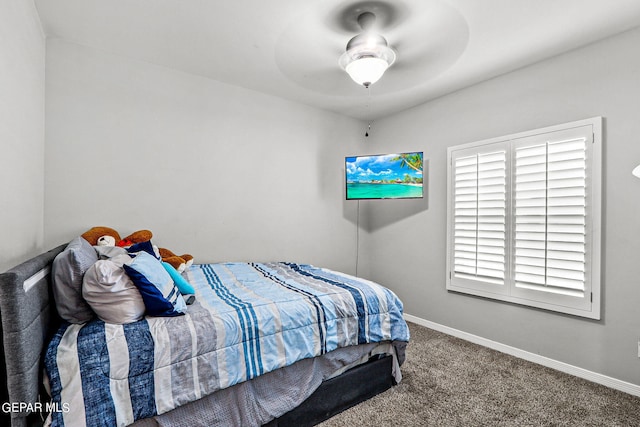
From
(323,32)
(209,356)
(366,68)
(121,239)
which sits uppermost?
(323,32)

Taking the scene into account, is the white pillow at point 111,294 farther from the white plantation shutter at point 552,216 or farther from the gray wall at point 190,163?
the white plantation shutter at point 552,216

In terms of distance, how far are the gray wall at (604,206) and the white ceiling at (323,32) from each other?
21cm

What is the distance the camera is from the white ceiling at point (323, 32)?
2041 mm

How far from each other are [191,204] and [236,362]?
191 centimetres

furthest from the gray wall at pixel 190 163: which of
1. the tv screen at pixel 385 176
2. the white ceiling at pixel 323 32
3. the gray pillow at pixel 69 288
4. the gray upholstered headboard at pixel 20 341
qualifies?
the gray upholstered headboard at pixel 20 341

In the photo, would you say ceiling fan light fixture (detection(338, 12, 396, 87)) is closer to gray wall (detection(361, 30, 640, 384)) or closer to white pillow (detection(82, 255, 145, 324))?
gray wall (detection(361, 30, 640, 384))

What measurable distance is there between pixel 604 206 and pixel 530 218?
486mm

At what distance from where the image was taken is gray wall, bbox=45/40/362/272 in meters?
2.51

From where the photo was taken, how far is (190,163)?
3.04 meters

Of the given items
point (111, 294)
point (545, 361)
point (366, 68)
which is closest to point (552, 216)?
point (545, 361)

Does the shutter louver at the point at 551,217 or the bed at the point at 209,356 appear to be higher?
the shutter louver at the point at 551,217

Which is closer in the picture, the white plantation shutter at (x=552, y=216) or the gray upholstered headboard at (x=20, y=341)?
the gray upholstered headboard at (x=20, y=341)

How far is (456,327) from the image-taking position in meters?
3.28

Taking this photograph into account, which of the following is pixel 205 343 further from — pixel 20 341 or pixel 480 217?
pixel 480 217
